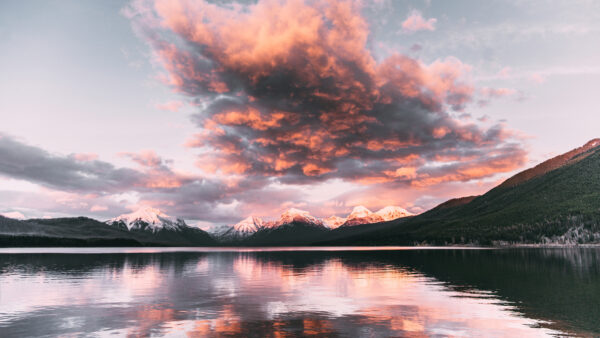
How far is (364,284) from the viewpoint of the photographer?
57.4m

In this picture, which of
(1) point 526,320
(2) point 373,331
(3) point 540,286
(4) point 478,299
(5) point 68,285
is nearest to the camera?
(2) point 373,331

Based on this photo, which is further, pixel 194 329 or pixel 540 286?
pixel 540 286

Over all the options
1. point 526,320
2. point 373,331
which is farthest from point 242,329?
point 526,320

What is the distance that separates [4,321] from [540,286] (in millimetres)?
59392

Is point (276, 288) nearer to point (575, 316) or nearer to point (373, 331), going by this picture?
point (373, 331)

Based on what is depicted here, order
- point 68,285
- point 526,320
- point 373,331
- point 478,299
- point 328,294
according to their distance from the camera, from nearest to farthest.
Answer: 1. point 373,331
2. point 526,320
3. point 478,299
4. point 328,294
5. point 68,285

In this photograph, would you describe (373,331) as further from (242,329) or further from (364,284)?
(364,284)

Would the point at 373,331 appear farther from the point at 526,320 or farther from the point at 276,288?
the point at 276,288

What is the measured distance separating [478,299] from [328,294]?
1661 centimetres

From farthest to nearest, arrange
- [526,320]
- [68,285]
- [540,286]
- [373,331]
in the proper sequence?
[68,285]
[540,286]
[526,320]
[373,331]

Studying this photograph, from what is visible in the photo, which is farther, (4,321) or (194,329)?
(4,321)

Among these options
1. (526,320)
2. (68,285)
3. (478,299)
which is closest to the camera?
(526,320)

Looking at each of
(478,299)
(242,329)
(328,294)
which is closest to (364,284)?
(328,294)

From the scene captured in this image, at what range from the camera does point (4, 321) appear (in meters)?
31.8
